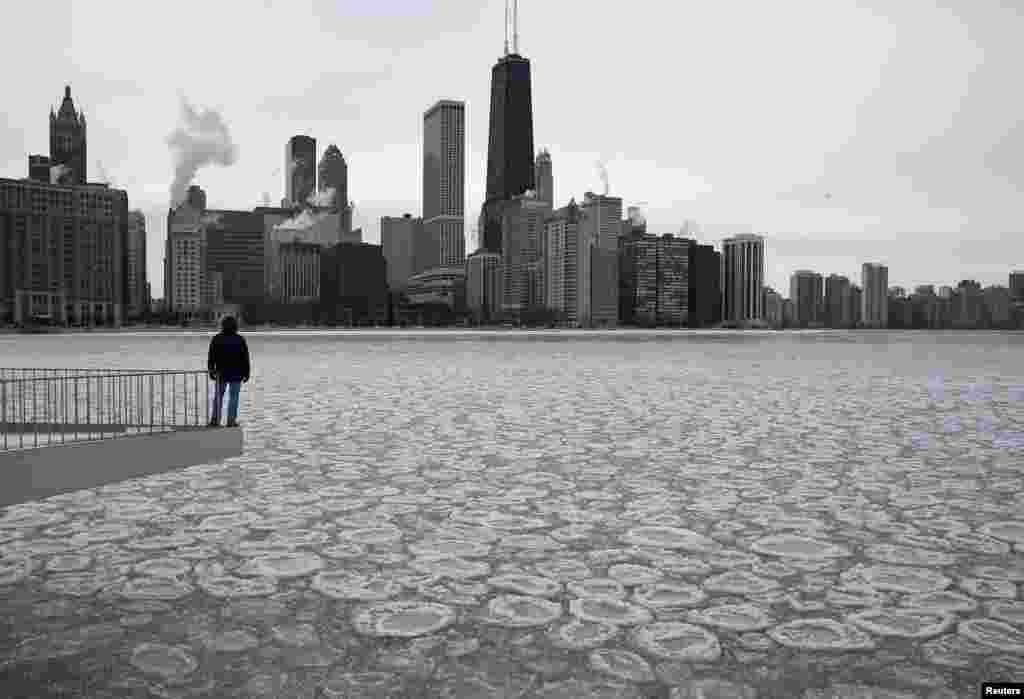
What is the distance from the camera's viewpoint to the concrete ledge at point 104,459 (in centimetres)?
880

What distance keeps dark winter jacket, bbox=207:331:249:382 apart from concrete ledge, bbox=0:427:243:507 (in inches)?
30.9

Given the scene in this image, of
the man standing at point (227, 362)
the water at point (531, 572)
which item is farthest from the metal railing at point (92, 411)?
the water at point (531, 572)

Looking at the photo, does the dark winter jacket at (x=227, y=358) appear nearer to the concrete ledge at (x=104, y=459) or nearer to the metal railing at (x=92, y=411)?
the metal railing at (x=92, y=411)

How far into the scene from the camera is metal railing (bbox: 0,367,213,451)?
9938mm

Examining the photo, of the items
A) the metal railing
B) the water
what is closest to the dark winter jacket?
the metal railing

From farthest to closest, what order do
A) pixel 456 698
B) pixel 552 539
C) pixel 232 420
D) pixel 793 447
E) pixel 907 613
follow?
1. pixel 793 447
2. pixel 232 420
3. pixel 552 539
4. pixel 907 613
5. pixel 456 698

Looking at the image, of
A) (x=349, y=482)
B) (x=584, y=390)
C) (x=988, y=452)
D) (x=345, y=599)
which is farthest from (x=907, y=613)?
(x=584, y=390)

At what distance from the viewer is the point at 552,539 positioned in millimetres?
7742

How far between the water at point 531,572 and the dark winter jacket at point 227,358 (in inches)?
49.0

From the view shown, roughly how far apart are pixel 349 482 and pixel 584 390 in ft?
49.0

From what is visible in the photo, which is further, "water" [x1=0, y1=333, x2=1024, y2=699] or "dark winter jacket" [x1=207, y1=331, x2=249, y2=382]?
"dark winter jacket" [x1=207, y1=331, x2=249, y2=382]

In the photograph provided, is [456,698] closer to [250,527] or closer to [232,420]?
[250,527]

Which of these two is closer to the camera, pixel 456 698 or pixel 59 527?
pixel 456 698

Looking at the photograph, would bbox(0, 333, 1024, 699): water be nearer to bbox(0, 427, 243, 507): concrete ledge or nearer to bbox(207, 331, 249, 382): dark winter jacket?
bbox(0, 427, 243, 507): concrete ledge
